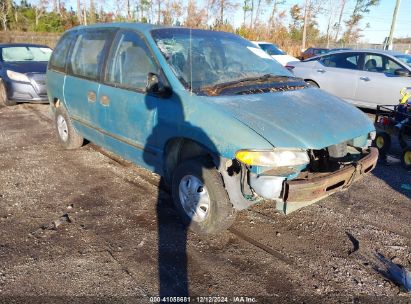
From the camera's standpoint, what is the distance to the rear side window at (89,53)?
4215 millimetres

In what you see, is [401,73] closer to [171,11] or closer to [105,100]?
[105,100]

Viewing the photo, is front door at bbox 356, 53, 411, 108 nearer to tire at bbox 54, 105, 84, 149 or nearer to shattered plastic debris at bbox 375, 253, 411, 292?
shattered plastic debris at bbox 375, 253, 411, 292

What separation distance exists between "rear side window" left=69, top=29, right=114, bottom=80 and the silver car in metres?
6.24

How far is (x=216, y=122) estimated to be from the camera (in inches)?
114

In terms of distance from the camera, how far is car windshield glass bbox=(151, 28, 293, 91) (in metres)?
3.45

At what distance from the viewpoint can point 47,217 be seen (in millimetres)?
3588

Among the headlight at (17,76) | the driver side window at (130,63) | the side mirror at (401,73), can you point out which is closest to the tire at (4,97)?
the headlight at (17,76)

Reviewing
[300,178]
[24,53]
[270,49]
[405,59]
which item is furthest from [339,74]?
[24,53]

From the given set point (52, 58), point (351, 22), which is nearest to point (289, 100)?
point (52, 58)

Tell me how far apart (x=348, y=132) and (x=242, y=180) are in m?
1.03

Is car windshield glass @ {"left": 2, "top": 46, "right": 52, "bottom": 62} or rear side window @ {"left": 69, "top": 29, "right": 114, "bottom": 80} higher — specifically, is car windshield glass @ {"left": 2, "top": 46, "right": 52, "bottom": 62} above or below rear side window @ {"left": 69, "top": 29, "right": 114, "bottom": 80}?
below

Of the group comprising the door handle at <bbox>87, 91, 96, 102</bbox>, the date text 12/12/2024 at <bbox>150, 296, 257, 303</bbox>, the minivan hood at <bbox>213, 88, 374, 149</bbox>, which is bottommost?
the date text 12/12/2024 at <bbox>150, 296, 257, 303</bbox>

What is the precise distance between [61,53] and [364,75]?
21.9ft

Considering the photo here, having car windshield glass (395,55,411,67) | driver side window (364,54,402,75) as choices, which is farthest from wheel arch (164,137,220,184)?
car windshield glass (395,55,411,67)
